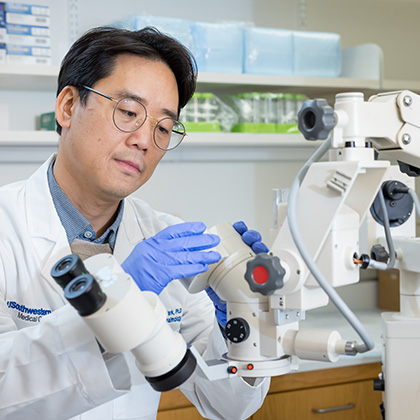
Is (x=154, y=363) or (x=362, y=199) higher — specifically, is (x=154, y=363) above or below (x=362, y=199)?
below

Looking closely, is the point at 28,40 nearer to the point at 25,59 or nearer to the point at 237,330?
the point at 25,59

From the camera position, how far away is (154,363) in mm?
876

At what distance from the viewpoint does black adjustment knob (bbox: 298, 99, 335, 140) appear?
2.95 ft

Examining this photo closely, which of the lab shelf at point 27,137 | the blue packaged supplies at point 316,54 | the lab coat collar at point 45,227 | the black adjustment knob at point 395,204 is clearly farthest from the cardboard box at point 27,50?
the black adjustment knob at point 395,204

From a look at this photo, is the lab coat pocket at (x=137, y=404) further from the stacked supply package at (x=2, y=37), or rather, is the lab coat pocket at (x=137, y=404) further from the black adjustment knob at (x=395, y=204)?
the stacked supply package at (x=2, y=37)

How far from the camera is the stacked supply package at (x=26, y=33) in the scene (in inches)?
87.7

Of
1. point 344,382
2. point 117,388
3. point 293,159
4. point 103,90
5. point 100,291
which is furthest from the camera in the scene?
point 293,159

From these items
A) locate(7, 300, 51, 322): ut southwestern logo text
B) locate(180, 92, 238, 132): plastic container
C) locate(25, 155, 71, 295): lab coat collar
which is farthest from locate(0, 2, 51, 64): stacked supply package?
locate(7, 300, 51, 322): ut southwestern logo text

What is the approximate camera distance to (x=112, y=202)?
1.57 m

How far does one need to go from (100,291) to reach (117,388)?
1.08ft

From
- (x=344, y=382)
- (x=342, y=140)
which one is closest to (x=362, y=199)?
(x=342, y=140)

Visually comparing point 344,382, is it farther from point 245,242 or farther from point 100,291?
point 100,291

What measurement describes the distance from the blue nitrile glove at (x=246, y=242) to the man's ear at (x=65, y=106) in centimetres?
55

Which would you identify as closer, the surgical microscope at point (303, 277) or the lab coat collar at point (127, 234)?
the surgical microscope at point (303, 277)
